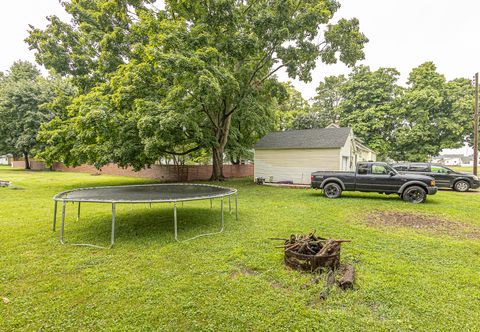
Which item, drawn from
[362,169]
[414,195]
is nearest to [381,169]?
[362,169]

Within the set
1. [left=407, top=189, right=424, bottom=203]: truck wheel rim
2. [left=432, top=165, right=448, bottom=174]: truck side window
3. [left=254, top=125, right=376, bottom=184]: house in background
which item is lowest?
[left=407, top=189, right=424, bottom=203]: truck wheel rim

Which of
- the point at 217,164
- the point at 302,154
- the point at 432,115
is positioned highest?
the point at 432,115

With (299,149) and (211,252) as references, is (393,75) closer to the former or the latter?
(299,149)

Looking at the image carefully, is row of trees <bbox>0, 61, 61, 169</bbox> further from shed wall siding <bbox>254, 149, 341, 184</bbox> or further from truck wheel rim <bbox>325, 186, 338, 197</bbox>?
truck wheel rim <bbox>325, 186, 338, 197</bbox>

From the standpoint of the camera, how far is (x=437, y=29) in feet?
40.8

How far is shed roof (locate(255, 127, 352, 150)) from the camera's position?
15.0 metres

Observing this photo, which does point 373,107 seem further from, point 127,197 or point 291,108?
point 127,197

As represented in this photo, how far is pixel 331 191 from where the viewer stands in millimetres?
10523

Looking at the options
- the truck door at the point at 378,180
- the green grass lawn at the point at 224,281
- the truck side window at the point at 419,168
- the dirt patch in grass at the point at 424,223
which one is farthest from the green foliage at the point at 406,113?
the green grass lawn at the point at 224,281

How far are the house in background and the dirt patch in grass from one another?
755 cm

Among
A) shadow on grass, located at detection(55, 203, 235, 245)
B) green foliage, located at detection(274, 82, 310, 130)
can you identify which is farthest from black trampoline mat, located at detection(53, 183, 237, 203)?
green foliage, located at detection(274, 82, 310, 130)

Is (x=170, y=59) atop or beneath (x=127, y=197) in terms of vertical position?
atop

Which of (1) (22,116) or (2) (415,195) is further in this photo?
(1) (22,116)

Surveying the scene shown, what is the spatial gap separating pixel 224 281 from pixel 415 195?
9300mm
